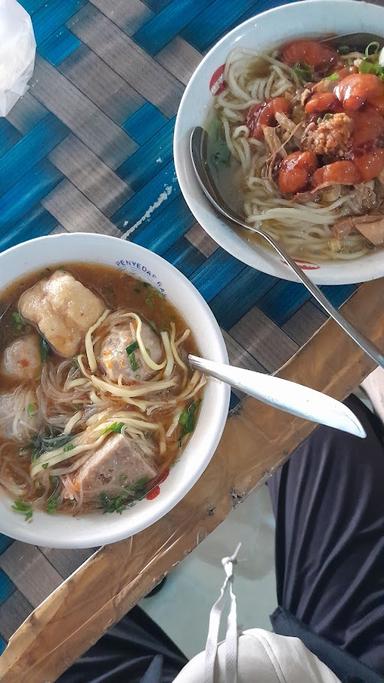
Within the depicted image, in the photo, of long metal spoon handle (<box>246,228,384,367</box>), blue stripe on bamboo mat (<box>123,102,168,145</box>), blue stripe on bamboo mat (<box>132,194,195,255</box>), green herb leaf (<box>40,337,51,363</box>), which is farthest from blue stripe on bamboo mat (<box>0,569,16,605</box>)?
blue stripe on bamboo mat (<box>123,102,168,145</box>)

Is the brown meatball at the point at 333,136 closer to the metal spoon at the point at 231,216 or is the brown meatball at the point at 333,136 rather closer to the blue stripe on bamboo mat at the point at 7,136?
the metal spoon at the point at 231,216

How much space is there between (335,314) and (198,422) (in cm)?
34

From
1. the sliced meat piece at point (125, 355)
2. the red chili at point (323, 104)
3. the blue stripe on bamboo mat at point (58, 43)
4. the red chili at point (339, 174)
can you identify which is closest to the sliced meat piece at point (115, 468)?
the sliced meat piece at point (125, 355)

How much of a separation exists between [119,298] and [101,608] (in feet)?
2.07

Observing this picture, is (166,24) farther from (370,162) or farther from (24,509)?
(24,509)

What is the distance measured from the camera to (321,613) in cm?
184

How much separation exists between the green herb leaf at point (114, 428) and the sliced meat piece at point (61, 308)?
6.5 inches

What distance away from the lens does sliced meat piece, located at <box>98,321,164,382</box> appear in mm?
1262

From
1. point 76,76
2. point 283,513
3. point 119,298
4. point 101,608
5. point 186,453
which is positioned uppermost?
point 76,76

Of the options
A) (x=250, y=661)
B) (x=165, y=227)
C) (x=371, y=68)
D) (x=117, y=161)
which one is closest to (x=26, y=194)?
(x=117, y=161)

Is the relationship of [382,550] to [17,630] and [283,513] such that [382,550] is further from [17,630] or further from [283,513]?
[17,630]

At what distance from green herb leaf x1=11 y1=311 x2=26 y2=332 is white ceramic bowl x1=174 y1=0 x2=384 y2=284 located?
0.40 meters

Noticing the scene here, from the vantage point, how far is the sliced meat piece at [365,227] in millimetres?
1323

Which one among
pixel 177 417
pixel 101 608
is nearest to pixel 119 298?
pixel 177 417
